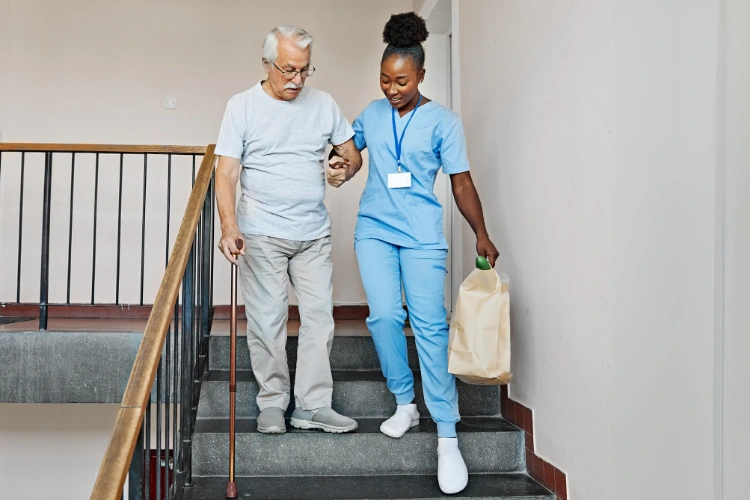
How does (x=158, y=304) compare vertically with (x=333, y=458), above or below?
above

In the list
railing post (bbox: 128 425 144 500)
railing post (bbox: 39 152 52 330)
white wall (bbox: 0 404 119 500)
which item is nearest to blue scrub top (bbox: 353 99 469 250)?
railing post (bbox: 128 425 144 500)

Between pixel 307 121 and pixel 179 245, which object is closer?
pixel 179 245

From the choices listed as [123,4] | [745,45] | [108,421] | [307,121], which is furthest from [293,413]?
[123,4]

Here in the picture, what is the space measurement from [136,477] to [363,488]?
3.48 ft

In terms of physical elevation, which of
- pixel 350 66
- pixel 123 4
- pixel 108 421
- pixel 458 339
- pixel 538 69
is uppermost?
pixel 123 4

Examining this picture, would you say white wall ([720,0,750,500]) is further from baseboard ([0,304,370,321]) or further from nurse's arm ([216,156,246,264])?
baseboard ([0,304,370,321])

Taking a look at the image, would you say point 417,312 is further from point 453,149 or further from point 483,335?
point 453,149

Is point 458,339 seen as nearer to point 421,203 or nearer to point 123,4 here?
point 421,203

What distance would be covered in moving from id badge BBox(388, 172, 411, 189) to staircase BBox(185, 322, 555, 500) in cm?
85

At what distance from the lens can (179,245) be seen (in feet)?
→ 7.07

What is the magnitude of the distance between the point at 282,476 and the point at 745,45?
2.02m

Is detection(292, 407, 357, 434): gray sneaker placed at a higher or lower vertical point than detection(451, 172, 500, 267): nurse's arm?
lower

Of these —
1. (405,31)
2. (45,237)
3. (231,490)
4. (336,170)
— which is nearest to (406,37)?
(405,31)

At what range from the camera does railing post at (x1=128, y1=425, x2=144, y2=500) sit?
5.07 ft
